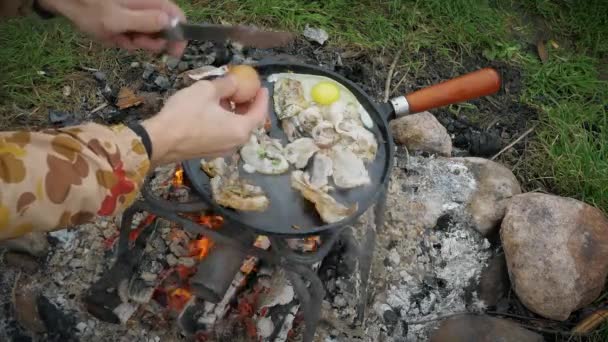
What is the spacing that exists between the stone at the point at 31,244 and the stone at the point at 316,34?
2176 millimetres

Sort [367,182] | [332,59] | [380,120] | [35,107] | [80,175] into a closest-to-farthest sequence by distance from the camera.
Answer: [80,175] → [367,182] → [380,120] → [35,107] → [332,59]

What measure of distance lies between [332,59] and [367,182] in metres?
1.67

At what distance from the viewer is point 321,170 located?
99.5 inches

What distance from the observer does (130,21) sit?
225 cm

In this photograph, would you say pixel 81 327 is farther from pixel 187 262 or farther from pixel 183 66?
pixel 183 66

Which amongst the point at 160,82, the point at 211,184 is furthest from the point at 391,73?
the point at 211,184

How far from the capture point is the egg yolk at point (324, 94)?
271cm

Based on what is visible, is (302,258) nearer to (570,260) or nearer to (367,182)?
(367,182)

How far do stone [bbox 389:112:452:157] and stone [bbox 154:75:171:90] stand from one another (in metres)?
1.45

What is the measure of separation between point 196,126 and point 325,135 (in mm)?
856

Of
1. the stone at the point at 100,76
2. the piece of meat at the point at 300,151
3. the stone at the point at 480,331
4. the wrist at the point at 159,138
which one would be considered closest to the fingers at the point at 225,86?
the wrist at the point at 159,138

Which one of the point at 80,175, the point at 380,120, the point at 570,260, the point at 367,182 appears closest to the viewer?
the point at 80,175

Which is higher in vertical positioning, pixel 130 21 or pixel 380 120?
pixel 130 21

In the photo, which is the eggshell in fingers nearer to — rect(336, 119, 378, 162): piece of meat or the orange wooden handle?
rect(336, 119, 378, 162): piece of meat
